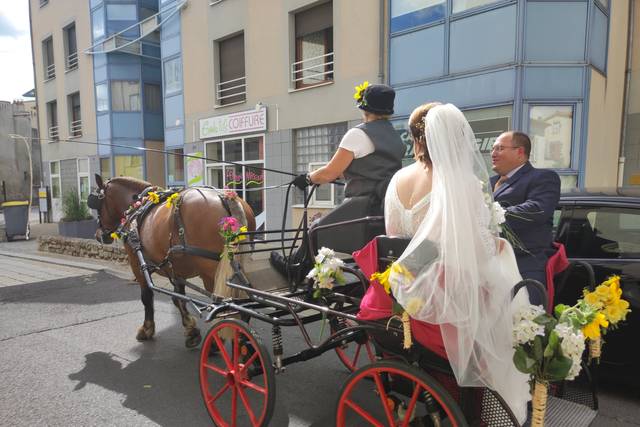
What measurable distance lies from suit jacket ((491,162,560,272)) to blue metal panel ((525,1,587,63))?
17.4 feet

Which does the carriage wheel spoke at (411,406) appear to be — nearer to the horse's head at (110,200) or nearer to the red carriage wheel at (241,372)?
the red carriage wheel at (241,372)

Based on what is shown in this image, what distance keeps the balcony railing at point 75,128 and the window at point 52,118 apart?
1.94m

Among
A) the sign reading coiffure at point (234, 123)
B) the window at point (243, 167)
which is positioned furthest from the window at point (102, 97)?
the window at point (243, 167)

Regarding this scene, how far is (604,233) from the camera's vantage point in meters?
3.42

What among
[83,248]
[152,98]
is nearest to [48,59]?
[152,98]

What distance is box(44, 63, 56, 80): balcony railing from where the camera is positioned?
20328 millimetres

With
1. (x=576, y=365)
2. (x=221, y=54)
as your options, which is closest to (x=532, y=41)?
(x=576, y=365)

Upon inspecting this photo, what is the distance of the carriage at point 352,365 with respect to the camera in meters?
2.09

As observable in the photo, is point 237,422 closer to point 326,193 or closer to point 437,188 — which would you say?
point 437,188

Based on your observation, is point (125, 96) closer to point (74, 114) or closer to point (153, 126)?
point (153, 126)

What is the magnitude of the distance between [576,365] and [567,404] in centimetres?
68

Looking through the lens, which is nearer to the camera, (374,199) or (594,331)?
(594,331)

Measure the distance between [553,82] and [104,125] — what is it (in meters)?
16.1

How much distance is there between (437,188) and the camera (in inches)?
76.5
